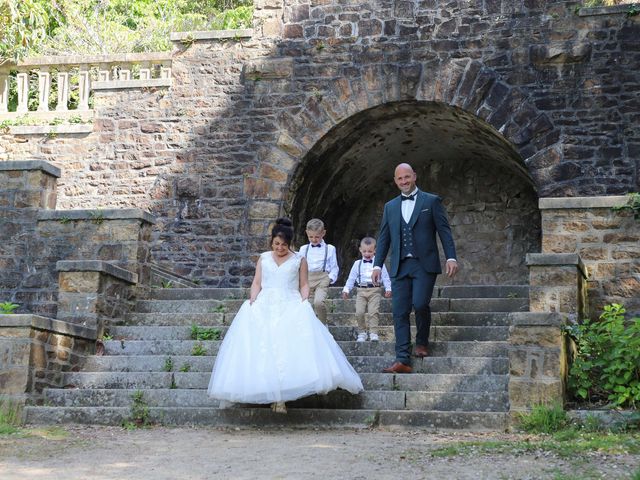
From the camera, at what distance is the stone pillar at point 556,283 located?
8.61 m

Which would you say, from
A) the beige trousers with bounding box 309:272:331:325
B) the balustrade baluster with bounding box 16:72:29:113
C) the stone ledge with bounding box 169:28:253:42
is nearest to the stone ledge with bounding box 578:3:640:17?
the stone ledge with bounding box 169:28:253:42

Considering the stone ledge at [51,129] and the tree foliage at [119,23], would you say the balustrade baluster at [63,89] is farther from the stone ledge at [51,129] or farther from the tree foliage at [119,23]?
the tree foliage at [119,23]

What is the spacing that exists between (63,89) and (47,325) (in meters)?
6.89

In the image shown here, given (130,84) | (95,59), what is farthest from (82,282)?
(95,59)

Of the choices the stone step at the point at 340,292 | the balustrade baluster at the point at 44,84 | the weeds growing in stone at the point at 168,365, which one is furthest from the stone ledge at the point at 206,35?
the weeds growing in stone at the point at 168,365

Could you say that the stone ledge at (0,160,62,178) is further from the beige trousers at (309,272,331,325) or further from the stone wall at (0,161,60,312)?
the beige trousers at (309,272,331,325)

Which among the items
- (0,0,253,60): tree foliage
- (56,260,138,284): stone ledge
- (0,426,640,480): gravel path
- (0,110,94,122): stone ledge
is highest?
(0,0,253,60): tree foliage

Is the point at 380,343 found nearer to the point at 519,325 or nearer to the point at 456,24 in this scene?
the point at 519,325

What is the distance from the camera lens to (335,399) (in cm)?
819

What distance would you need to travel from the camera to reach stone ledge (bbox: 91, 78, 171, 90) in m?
14.2

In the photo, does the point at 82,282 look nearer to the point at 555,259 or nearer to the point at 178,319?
the point at 178,319

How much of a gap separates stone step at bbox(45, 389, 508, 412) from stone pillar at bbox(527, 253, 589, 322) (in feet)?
3.66

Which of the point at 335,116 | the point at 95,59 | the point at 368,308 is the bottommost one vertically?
the point at 368,308

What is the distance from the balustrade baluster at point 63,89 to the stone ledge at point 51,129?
0.35 metres
